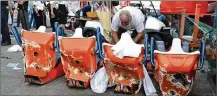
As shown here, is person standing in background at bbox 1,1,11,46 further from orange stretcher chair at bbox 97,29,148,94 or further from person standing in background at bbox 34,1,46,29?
orange stretcher chair at bbox 97,29,148,94

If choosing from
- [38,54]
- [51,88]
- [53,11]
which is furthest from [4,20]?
[51,88]

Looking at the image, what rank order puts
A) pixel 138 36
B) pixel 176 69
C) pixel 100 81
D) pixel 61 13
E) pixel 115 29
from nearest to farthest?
pixel 176 69 < pixel 100 81 < pixel 138 36 < pixel 115 29 < pixel 61 13

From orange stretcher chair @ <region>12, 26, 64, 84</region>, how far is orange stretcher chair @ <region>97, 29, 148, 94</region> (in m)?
0.71

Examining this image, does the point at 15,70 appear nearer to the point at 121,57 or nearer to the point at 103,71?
the point at 103,71

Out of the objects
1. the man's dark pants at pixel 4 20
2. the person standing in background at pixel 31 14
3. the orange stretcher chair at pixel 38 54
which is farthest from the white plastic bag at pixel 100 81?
the person standing in background at pixel 31 14

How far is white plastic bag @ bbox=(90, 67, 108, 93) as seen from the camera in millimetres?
3733

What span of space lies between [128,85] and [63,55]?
838mm

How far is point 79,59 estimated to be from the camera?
12.0 ft

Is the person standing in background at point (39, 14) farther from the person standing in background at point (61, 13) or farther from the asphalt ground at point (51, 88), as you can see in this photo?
the asphalt ground at point (51, 88)

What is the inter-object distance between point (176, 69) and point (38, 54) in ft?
5.47

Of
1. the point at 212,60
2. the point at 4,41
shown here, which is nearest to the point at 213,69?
the point at 212,60

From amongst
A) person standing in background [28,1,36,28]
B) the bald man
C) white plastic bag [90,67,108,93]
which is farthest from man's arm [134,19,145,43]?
person standing in background [28,1,36,28]

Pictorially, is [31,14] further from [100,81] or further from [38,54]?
[100,81]

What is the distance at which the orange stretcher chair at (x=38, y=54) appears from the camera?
Result: 12.6ft
